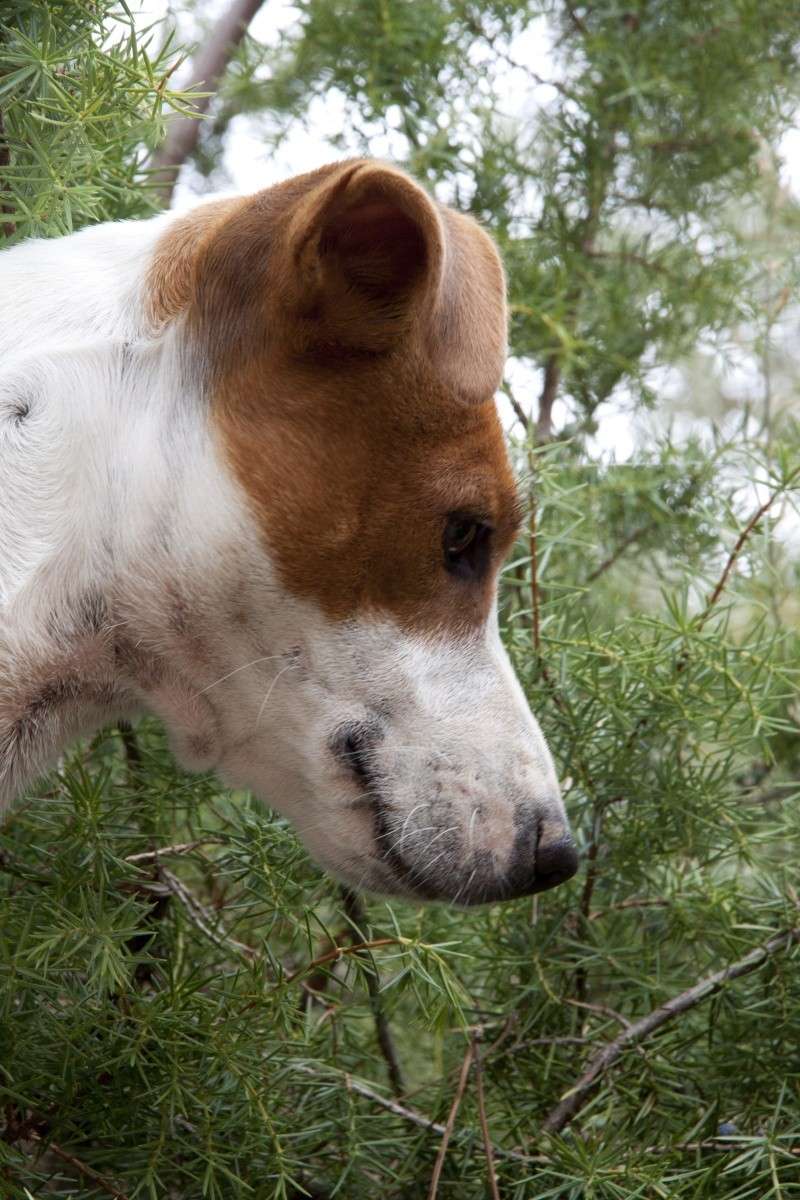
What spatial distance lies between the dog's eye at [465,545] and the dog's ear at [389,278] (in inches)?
5.7

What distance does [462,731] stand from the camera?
1.58 m

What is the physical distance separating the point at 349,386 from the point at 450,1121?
821 millimetres

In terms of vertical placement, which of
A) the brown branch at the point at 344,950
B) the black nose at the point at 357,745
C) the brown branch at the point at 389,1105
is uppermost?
→ the black nose at the point at 357,745

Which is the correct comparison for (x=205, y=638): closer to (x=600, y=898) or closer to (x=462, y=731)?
(x=462, y=731)

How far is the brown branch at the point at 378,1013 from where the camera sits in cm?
176

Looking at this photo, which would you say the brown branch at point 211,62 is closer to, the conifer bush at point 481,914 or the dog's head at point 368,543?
the conifer bush at point 481,914

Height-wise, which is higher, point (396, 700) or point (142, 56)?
point (142, 56)

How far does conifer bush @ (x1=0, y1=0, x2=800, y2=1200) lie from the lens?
5.14ft

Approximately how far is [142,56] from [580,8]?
1158 millimetres

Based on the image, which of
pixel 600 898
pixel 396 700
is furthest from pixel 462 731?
pixel 600 898

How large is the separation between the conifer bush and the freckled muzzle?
95 millimetres

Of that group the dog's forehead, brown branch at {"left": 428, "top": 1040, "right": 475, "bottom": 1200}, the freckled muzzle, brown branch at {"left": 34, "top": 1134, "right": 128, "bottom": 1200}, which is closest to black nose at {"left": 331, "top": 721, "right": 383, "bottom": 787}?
the freckled muzzle

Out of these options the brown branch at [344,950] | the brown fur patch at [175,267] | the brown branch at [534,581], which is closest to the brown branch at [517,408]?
the brown branch at [534,581]

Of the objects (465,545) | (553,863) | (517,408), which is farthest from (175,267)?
(553,863)
